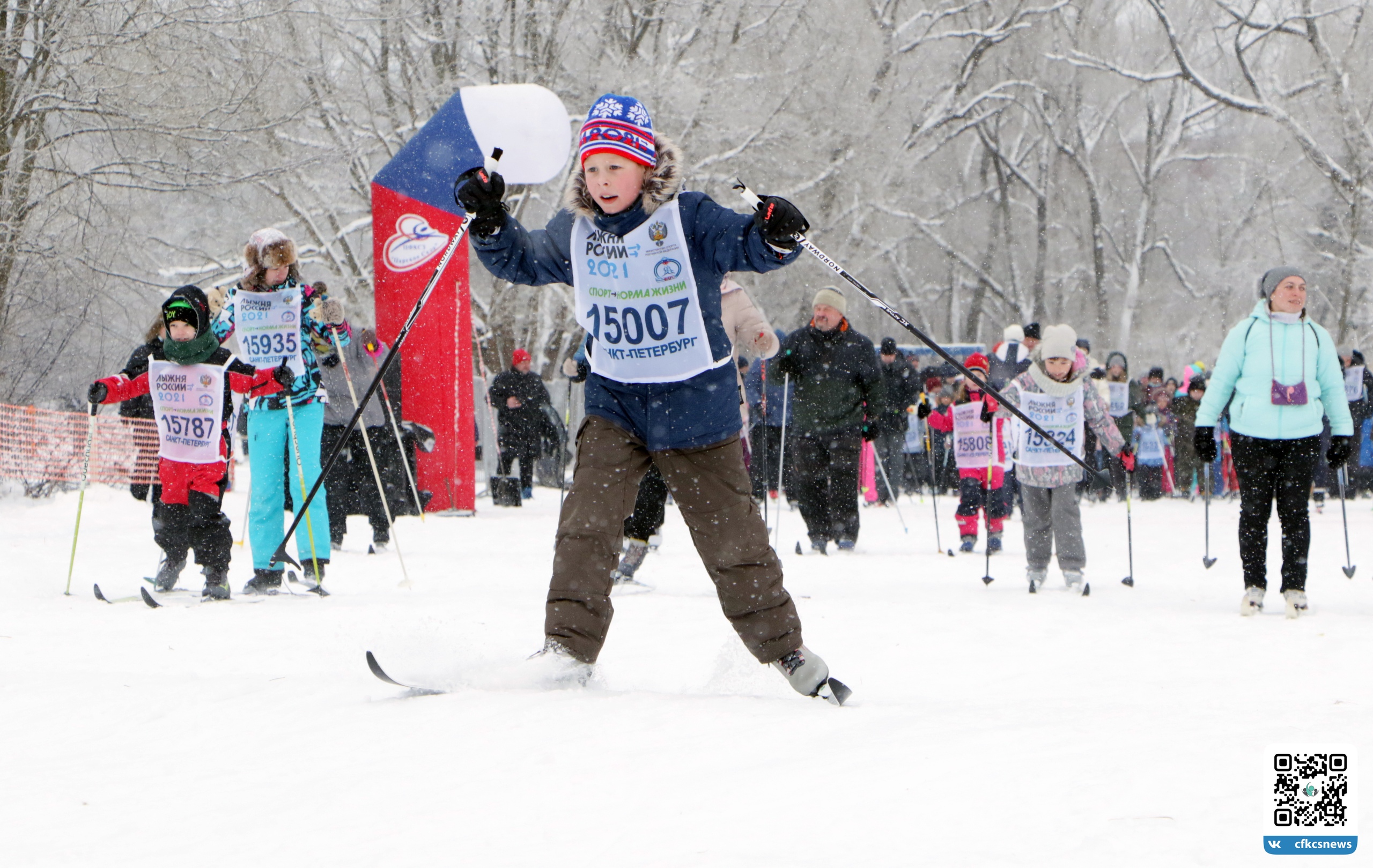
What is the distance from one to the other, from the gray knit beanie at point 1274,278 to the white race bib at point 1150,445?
1013 centimetres

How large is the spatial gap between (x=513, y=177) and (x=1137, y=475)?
11164mm

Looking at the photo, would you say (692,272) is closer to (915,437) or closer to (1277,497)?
(1277,497)

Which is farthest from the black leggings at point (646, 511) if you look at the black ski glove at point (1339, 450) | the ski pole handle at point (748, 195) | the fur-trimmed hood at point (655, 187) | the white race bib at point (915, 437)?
the white race bib at point (915, 437)

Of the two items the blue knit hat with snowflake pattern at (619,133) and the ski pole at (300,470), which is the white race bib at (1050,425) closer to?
the ski pole at (300,470)

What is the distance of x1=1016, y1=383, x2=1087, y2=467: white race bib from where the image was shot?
26.7 ft

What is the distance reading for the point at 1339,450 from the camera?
6742 millimetres

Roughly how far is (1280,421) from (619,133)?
165 inches

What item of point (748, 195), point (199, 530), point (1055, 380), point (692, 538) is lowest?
point (199, 530)

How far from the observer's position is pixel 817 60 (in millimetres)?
22516

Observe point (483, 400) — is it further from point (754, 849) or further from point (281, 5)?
point (754, 849)

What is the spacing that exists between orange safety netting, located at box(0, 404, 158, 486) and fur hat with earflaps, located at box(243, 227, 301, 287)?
293 centimetres

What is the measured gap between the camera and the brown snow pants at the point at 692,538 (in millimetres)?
3904

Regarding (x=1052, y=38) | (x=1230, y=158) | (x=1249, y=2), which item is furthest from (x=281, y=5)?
(x=1230, y=158)

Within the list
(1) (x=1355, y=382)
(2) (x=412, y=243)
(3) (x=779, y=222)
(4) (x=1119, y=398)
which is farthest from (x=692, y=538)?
(1) (x=1355, y=382)
